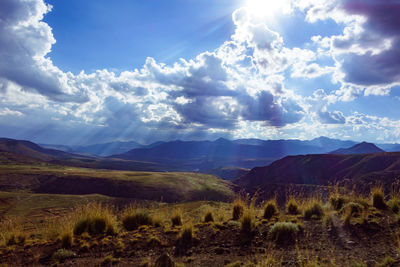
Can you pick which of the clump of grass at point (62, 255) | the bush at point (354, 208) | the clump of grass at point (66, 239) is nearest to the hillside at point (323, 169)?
the bush at point (354, 208)

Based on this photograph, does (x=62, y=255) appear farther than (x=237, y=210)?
No

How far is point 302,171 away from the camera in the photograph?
504 ft

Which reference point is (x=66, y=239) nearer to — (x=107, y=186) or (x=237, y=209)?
(x=237, y=209)

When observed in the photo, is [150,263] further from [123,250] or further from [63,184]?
[63,184]

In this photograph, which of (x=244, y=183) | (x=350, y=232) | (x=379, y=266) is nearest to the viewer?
(x=379, y=266)

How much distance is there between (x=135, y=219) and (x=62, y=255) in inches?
123

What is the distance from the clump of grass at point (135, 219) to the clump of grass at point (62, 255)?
96.6 inches

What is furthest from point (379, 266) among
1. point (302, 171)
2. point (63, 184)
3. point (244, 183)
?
point (244, 183)

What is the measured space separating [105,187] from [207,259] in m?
113

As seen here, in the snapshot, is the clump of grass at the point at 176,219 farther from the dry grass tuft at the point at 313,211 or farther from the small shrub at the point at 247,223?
the dry grass tuft at the point at 313,211

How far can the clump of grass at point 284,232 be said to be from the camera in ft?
22.5

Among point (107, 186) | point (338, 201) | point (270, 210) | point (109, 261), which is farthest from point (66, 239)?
point (107, 186)

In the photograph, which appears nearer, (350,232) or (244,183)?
(350,232)

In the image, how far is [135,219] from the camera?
378 inches
